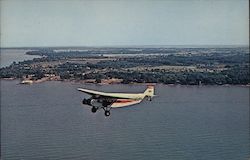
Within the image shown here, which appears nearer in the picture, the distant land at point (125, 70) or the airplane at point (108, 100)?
the airplane at point (108, 100)

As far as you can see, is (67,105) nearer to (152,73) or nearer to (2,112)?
(2,112)

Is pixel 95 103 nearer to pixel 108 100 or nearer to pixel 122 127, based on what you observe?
pixel 108 100

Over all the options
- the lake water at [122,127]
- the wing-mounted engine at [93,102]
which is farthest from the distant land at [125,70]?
the wing-mounted engine at [93,102]

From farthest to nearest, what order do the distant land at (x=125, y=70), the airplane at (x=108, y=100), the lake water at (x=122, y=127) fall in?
1. the lake water at (x=122, y=127)
2. the distant land at (x=125, y=70)
3. the airplane at (x=108, y=100)

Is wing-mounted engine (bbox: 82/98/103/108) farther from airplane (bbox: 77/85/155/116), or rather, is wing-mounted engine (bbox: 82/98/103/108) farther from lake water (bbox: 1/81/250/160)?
lake water (bbox: 1/81/250/160)

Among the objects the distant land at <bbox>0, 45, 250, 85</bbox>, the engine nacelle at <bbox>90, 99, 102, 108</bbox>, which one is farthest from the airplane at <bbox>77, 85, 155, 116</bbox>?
the distant land at <bbox>0, 45, 250, 85</bbox>

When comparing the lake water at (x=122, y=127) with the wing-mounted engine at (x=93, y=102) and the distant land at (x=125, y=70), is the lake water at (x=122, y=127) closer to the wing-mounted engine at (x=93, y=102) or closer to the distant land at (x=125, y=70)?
the distant land at (x=125, y=70)

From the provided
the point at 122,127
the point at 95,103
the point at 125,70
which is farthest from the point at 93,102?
the point at 122,127

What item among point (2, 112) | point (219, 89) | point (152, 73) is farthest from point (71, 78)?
point (219, 89)

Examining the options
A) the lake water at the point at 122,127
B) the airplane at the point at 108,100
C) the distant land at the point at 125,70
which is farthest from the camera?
the lake water at the point at 122,127
